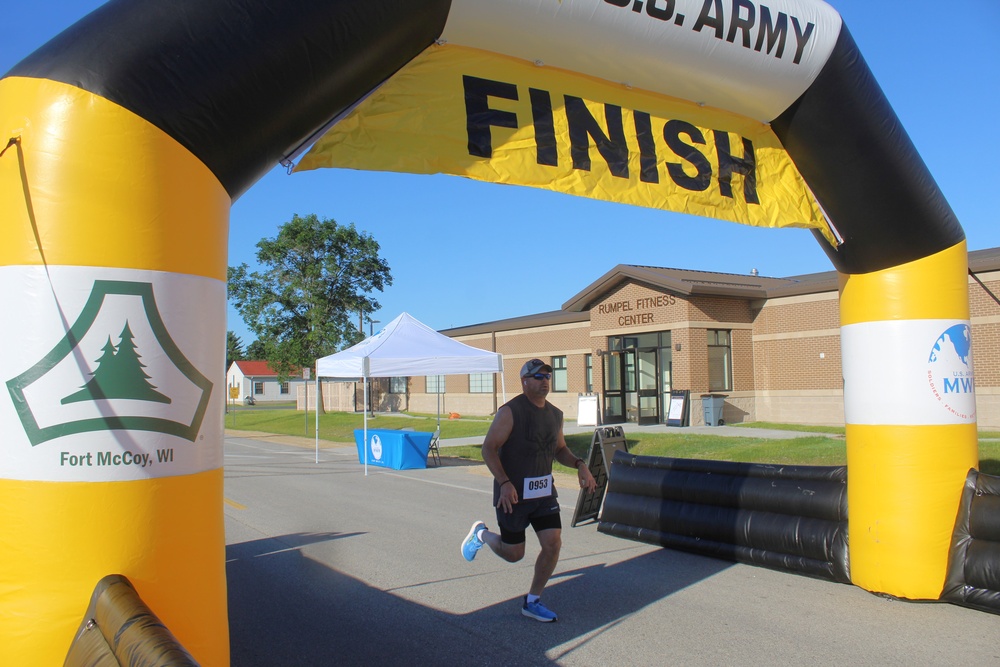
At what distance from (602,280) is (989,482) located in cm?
2076

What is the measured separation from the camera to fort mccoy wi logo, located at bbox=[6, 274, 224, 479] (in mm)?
2801

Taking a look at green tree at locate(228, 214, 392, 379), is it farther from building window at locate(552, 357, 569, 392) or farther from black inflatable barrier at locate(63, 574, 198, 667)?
black inflatable barrier at locate(63, 574, 198, 667)

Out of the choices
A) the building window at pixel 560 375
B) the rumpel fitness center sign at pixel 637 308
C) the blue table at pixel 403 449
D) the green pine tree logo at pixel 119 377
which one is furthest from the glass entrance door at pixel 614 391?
the green pine tree logo at pixel 119 377

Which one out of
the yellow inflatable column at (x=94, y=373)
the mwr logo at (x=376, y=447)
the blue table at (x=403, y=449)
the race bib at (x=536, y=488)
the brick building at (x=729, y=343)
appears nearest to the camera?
the yellow inflatable column at (x=94, y=373)

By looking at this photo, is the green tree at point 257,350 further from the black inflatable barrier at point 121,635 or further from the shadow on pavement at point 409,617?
the black inflatable barrier at point 121,635

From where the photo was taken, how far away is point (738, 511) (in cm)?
721

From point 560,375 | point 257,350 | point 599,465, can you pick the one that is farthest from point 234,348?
point 599,465

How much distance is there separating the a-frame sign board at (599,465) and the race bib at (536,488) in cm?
346

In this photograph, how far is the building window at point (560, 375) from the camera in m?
31.4

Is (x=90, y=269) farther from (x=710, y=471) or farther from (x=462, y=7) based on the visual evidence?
(x=710, y=471)

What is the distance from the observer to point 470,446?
20906mm

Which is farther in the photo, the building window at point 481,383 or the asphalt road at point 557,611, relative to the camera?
the building window at point 481,383

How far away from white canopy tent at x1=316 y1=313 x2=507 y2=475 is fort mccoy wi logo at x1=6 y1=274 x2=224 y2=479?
11943mm

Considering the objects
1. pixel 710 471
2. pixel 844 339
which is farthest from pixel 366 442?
pixel 844 339
